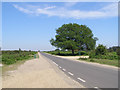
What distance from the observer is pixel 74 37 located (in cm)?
5762

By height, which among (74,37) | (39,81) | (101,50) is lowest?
(39,81)

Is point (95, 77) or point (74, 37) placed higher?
point (74, 37)

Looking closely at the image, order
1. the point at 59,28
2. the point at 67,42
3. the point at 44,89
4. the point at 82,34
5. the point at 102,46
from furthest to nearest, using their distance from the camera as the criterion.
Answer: the point at 59,28 → the point at 82,34 → the point at 67,42 → the point at 102,46 → the point at 44,89

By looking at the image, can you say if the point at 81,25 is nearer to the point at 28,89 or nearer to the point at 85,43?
the point at 85,43

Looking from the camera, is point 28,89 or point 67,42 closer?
point 28,89

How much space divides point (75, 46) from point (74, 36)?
3962mm

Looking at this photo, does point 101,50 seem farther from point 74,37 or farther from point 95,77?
point 95,77

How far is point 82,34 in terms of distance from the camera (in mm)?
58594

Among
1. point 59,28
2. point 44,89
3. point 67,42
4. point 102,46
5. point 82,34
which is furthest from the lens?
point 59,28

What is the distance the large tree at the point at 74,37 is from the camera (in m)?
56.8

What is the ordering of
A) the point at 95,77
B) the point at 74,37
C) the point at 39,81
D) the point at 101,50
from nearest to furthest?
the point at 39,81, the point at 95,77, the point at 101,50, the point at 74,37

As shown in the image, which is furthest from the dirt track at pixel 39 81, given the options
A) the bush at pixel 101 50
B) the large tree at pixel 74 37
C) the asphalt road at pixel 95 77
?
the large tree at pixel 74 37

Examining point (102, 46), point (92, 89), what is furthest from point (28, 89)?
point (102, 46)

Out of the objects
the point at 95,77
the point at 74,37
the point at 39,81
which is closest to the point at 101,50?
the point at 74,37
